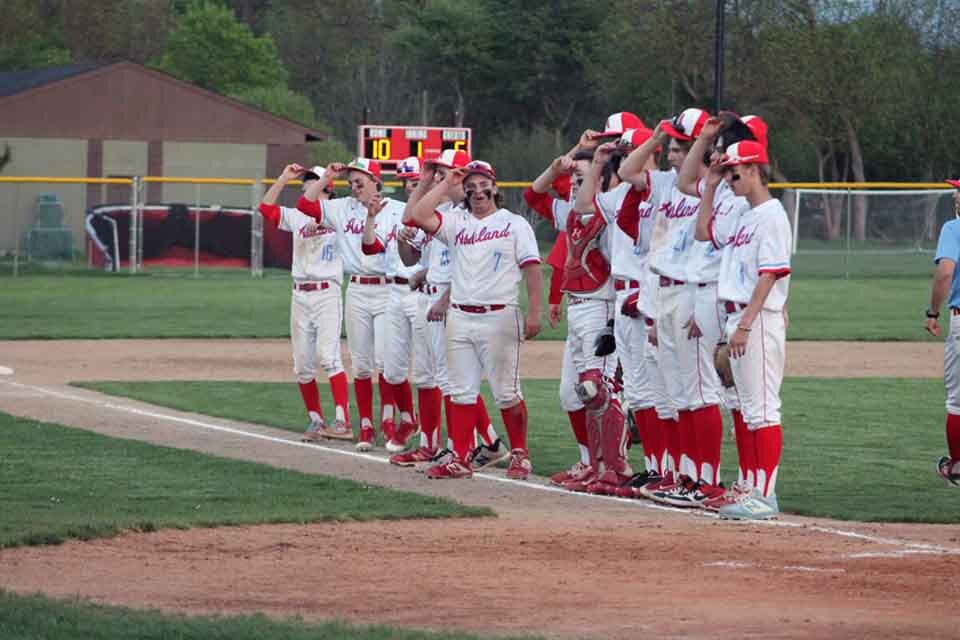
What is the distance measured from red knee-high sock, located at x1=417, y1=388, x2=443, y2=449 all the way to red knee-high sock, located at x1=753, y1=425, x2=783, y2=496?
3166 mm

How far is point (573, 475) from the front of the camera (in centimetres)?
1038

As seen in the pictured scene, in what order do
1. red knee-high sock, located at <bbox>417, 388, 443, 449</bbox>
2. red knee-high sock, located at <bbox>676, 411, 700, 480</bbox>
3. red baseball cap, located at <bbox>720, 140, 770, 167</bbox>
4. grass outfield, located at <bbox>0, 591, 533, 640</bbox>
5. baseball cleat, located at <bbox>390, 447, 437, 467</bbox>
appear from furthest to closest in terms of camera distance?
red knee-high sock, located at <bbox>417, 388, 443, 449</bbox>
baseball cleat, located at <bbox>390, 447, 437, 467</bbox>
red knee-high sock, located at <bbox>676, 411, 700, 480</bbox>
red baseball cap, located at <bbox>720, 140, 770, 167</bbox>
grass outfield, located at <bbox>0, 591, 533, 640</bbox>

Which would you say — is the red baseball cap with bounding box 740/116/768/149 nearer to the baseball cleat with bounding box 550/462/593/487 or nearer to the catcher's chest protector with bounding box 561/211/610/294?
the catcher's chest protector with bounding box 561/211/610/294

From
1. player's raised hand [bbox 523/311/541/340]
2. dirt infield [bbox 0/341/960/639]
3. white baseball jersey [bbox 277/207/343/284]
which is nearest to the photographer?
dirt infield [bbox 0/341/960/639]

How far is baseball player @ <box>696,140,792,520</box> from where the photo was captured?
8.77 metres

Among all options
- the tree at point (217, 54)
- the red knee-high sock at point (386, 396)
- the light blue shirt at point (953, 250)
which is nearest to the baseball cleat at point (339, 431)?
the red knee-high sock at point (386, 396)

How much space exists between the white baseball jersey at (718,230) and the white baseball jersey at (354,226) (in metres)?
3.47

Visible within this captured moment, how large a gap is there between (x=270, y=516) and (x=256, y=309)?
17.5m

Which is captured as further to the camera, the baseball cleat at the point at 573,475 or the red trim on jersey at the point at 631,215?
the baseball cleat at the point at 573,475

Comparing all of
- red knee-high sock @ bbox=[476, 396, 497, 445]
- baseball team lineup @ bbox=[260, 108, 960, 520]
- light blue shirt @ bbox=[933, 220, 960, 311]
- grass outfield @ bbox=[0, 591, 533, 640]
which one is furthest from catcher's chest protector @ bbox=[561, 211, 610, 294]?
grass outfield @ bbox=[0, 591, 533, 640]

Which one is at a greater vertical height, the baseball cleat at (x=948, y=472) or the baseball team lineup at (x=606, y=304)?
the baseball team lineup at (x=606, y=304)

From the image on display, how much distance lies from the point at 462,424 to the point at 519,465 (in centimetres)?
47

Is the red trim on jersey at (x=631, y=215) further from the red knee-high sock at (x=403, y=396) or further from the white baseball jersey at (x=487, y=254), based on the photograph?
the red knee-high sock at (x=403, y=396)

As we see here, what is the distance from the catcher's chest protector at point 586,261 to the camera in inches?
399
